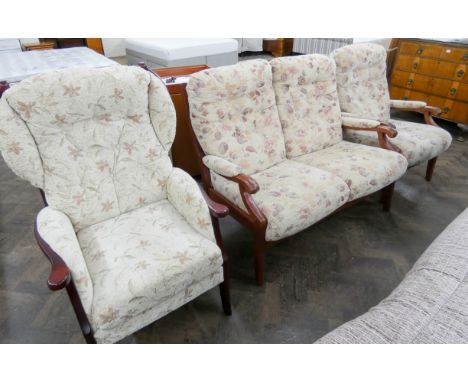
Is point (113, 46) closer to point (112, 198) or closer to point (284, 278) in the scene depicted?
point (112, 198)

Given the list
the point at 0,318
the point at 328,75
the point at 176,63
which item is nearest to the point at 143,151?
the point at 0,318

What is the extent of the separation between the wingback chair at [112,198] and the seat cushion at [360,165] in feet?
3.09

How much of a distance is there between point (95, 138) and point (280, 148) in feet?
3.85

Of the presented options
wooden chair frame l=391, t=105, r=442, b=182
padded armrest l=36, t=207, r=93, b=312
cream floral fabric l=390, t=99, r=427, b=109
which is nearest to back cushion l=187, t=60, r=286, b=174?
padded armrest l=36, t=207, r=93, b=312

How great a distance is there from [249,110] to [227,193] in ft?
1.84

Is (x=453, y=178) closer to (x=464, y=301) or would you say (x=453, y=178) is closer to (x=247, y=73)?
(x=247, y=73)

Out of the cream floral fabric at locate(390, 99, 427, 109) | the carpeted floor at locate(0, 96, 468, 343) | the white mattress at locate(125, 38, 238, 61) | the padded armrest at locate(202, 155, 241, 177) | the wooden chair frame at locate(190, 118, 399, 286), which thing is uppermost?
the white mattress at locate(125, 38, 238, 61)

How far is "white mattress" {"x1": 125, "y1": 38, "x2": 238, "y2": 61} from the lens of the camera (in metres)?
3.78

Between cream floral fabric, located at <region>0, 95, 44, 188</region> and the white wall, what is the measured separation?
15.2 ft

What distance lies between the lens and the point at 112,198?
1.64m

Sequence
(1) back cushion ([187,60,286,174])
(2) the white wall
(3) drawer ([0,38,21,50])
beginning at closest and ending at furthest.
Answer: (1) back cushion ([187,60,286,174])
(3) drawer ([0,38,21,50])
(2) the white wall

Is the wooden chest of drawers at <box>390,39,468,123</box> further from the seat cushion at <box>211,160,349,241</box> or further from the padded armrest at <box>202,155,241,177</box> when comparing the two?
the padded armrest at <box>202,155,241,177</box>

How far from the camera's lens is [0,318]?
64.5 inches

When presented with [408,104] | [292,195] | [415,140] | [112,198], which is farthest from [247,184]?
[408,104]
